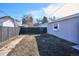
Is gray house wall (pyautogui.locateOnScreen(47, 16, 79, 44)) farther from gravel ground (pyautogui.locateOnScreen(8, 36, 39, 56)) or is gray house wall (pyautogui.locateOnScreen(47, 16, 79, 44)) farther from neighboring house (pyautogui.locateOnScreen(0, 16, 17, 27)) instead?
neighboring house (pyautogui.locateOnScreen(0, 16, 17, 27))

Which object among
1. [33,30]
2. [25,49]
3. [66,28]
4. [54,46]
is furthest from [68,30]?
[25,49]

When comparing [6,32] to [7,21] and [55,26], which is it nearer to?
[7,21]

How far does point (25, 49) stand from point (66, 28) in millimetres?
1032

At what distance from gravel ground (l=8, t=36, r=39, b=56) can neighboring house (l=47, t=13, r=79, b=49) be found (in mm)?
513

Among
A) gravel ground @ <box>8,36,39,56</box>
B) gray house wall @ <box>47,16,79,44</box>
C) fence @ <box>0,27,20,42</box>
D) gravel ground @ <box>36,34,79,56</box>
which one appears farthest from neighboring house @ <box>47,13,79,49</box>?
fence @ <box>0,27,20,42</box>

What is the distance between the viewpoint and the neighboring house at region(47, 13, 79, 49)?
25.4ft

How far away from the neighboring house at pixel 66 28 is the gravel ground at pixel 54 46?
11 centimetres

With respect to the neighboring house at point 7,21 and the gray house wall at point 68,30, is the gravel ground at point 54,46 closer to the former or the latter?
the gray house wall at point 68,30

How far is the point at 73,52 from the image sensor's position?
25.3 ft

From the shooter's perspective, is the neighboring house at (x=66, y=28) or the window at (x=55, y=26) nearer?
the neighboring house at (x=66, y=28)

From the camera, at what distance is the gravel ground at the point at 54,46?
25.4 feet

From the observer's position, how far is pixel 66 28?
25.5ft

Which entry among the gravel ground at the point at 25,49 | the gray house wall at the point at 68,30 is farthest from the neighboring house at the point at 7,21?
the gray house wall at the point at 68,30

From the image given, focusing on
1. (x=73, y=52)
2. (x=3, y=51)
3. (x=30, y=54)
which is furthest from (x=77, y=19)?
(x=3, y=51)
